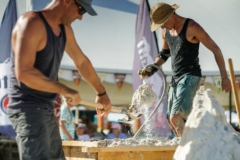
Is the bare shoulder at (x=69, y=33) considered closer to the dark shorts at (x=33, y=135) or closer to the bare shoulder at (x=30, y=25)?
the bare shoulder at (x=30, y=25)

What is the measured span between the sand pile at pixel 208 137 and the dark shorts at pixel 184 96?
60.8 inches

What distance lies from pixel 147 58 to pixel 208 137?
6.91 m

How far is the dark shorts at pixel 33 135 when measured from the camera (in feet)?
9.52

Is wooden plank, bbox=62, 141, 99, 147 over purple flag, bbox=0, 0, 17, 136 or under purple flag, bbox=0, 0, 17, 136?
under

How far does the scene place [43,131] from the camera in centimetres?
298

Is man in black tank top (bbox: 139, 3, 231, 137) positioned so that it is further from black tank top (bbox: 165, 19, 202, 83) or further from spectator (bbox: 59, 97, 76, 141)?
spectator (bbox: 59, 97, 76, 141)

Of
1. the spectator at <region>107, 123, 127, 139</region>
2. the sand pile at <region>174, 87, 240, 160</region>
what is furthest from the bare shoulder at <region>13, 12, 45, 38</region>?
the spectator at <region>107, 123, 127, 139</region>

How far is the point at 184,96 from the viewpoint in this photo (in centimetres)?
480

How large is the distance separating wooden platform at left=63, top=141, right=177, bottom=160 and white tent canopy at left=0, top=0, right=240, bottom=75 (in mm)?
6557

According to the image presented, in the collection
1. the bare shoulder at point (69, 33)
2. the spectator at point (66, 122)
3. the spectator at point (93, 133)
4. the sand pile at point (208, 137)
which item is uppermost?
the bare shoulder at point (69, 33)

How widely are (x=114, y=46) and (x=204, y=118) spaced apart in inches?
324

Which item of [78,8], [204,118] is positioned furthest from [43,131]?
[204,118]

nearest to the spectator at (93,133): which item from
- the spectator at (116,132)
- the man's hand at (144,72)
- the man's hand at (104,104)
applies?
the spectator at (116,132)

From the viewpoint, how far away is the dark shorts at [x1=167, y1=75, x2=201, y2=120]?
4.78 meters
